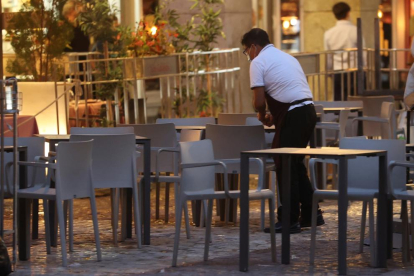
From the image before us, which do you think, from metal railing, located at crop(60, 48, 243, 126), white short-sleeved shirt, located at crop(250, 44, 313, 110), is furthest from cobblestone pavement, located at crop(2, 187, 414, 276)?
metal railing, located at crop(60, 48, 243, 126)

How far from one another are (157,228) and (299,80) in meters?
1.78

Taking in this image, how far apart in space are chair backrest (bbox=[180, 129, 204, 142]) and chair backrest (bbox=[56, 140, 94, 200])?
159 cm

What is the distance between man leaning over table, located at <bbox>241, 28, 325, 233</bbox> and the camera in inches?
345

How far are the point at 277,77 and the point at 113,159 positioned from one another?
1599 millimetres

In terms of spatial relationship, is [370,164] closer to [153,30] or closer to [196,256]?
[196,256]

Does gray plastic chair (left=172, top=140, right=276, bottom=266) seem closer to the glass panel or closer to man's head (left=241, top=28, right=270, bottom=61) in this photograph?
man's head (left=241, top=28, right=270, bottom=61)

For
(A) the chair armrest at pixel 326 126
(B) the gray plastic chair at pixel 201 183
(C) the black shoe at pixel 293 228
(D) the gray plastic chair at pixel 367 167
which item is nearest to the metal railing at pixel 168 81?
(A) the chair armrest at pixel 326 126

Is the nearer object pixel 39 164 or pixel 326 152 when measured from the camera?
pixel 326 152

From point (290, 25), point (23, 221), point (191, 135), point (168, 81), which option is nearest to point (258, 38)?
point (191, 135)

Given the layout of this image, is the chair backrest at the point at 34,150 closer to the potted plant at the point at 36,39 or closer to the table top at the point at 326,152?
the table top at the point at 326,152

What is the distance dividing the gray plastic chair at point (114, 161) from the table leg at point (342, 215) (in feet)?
5.99

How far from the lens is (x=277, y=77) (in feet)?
28.8

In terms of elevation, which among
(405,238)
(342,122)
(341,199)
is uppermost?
(342,122)

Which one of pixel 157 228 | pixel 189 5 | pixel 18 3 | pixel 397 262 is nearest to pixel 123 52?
pixel 18 3
